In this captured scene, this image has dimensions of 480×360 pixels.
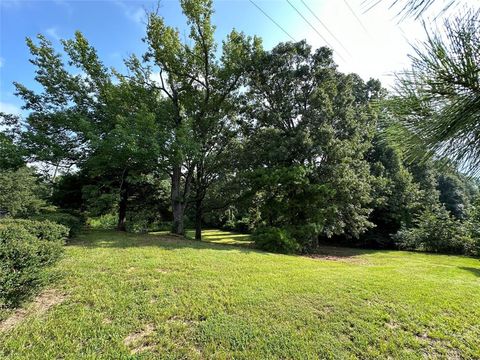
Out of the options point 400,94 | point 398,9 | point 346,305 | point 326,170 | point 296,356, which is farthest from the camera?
point 326,170

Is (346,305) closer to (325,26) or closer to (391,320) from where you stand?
(391,320)

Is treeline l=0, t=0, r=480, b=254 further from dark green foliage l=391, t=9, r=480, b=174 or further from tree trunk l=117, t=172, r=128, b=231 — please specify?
dark green foliage l=391, t=9, r=480, b=174

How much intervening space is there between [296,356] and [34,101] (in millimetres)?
14355

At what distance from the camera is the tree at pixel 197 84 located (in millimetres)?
11477

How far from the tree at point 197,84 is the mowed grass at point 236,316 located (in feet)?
23.4

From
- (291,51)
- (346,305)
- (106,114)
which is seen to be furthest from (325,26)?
(106,114)

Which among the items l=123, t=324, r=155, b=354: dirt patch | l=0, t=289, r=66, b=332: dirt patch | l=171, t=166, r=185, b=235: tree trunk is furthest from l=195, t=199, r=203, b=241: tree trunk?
l=123, t=324, r=155, b=354: dirt patch

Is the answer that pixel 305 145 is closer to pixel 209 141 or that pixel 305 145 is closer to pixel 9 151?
pixel 209 141

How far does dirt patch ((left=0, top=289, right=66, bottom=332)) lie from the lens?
2786mm

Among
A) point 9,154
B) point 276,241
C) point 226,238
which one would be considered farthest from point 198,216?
point 9,154

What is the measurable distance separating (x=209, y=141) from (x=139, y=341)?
35.5ft

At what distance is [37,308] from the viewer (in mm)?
3143

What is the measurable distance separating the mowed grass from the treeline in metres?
5.06

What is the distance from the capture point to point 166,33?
11578 millimetres
